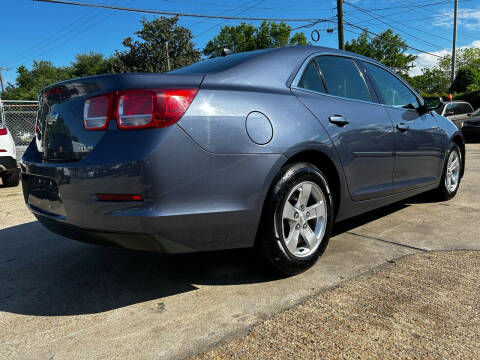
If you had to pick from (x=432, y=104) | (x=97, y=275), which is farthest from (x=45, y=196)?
(x=432, y=104)

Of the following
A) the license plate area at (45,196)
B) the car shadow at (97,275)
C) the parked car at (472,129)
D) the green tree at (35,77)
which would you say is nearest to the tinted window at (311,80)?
the car shadow at (97,275)

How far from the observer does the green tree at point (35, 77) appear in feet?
219

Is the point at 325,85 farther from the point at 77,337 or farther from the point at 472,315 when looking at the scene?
the point at 77,337

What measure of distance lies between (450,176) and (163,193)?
380 centimetres

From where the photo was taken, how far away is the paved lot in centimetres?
183

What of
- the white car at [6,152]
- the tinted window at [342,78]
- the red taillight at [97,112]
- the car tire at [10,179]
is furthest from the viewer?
the car tire at [10,179]

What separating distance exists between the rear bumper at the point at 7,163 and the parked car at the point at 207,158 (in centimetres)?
420

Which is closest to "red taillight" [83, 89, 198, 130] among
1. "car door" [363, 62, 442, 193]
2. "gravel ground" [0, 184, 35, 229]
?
"car door" [363, 62, 442, 193]

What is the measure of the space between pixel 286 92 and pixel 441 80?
80992 mm

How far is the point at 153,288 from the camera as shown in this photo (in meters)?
2.39

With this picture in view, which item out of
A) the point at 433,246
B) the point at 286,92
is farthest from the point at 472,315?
the point at 286,92

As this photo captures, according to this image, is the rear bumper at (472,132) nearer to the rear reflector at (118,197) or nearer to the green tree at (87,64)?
the rear reflector at (118,197)

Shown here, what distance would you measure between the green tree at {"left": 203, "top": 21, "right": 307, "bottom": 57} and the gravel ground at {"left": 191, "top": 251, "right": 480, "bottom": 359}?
52340 millimetres

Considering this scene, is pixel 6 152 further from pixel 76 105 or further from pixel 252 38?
pixel 252 38
